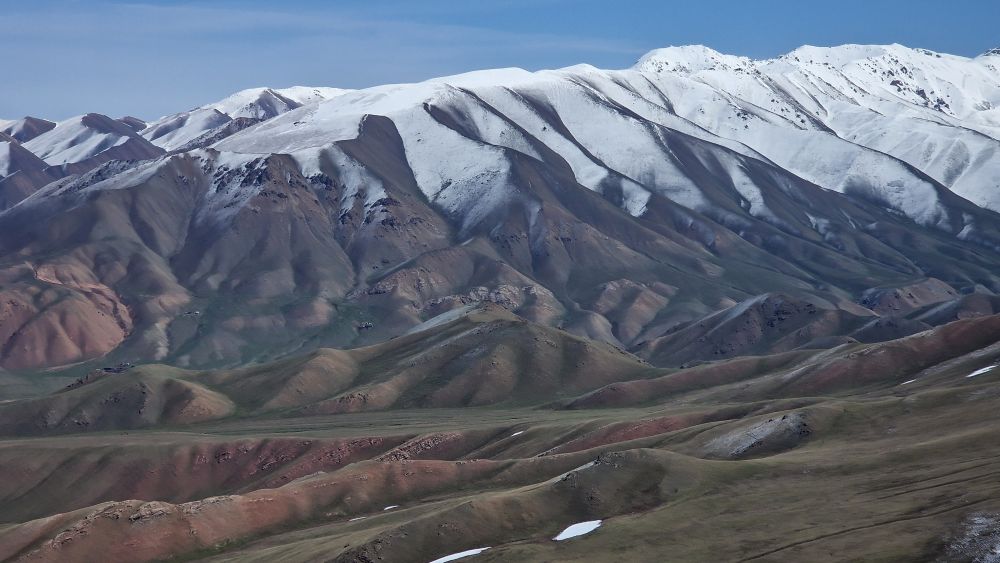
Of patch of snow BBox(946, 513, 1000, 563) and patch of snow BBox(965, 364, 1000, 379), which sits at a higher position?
patch of snow BBox(946, 513, 1000, 563)

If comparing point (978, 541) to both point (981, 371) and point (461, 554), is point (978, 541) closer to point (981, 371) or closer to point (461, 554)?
point (461, 554)

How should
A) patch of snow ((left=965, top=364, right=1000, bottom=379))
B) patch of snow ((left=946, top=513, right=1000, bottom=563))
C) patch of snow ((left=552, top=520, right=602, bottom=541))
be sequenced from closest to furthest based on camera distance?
patch of snow ((left=946, top=513, right=1000, bottom=563)) < patch of snow ((left=552, top=520, right=602, bottom=541)) < patch of snow ((left=965, top=364, right=1000, bottom=379))

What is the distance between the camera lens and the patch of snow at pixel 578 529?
105m

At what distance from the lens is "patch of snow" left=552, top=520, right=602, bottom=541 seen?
105 metres

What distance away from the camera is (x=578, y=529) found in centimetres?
10712

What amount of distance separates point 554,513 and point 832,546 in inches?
1192

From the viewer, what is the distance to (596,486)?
116750 millimetres

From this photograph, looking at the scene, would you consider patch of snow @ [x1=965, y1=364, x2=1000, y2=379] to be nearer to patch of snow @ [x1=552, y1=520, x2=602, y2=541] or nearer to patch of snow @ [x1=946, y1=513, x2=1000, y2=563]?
patch of snow @ [x1=552, y1=520, x2=602, y2=541]

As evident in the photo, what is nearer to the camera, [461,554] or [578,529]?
[461,554]

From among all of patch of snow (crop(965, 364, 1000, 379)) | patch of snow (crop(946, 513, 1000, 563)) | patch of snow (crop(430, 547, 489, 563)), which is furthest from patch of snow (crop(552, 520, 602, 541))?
patch of snow (crop(965, 364, 1000, 379))

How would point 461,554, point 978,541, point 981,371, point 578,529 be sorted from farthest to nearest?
point 981,371 < point 578,529 < point 461,554 < point 978,541

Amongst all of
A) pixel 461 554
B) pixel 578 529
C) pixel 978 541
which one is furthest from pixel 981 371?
pixel 461 554

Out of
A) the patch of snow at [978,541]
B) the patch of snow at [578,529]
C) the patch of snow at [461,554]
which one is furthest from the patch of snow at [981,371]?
the patch of snow at [461,554]

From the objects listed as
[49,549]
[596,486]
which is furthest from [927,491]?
[49,549]
